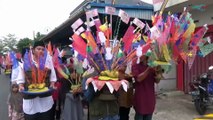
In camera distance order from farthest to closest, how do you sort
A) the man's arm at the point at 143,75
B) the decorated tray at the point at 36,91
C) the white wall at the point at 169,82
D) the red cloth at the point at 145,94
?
the white wall at the point at 169,82, the red cloth at the point at 145,94, the decorated tray at the point at 36,91, the man's arm at the point at 143,75

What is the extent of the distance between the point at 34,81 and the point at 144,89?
1.68 metres

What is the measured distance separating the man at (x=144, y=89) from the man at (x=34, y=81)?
138cm

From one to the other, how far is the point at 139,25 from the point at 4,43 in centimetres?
6039

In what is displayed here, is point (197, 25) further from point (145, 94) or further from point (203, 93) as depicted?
point (145, 94)

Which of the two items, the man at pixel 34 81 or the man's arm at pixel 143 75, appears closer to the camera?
the man's arm at pixel 143 75

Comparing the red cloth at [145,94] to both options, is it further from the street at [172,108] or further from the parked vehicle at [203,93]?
the parked vehicle at [203,93]

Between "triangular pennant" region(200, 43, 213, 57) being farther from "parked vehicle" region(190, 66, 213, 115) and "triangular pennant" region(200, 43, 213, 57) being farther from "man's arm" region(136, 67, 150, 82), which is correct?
"parked vehicle" region(190, 66, 213, 115)

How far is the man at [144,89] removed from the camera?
14.6ft

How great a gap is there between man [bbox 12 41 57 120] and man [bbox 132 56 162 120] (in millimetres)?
1383

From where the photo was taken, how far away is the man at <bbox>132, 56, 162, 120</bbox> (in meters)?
4.44

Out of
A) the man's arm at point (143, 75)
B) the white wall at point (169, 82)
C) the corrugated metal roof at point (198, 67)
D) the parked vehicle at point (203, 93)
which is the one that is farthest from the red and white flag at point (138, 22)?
the white wall at point (169, 82)

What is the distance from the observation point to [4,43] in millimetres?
60562

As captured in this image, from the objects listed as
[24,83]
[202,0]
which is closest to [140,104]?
[24,83]

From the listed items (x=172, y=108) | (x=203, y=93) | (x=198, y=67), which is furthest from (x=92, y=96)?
(x=198, y=67)
